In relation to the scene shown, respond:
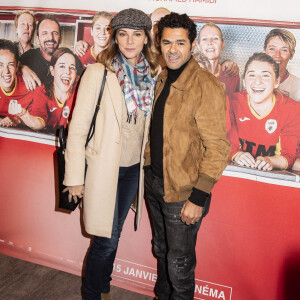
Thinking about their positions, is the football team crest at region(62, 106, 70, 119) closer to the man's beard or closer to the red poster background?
the red poster background

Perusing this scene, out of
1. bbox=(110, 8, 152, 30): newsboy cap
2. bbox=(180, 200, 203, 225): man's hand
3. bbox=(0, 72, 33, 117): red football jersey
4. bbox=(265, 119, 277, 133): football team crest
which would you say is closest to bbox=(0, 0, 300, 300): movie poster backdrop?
bbox=(0, 72, 33, 117): red football jersey

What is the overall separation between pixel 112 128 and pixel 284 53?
1202 millimetres

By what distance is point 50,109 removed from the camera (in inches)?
103

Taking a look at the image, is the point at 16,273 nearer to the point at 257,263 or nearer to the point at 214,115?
the point at 257,263

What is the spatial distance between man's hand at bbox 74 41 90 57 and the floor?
1.85 metres

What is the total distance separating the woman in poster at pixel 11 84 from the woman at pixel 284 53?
1.91 metres

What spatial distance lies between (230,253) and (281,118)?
104 centimetres

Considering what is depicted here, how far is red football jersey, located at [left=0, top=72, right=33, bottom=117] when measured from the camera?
2661mm

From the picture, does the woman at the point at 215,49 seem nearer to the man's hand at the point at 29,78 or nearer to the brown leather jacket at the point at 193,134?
the brown leather jacket at the point at 193,134

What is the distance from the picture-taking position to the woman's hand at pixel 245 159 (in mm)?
2143

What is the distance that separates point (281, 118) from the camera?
6.72 feet

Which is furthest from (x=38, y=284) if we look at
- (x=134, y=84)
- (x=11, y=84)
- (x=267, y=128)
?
(x=267, y=128)

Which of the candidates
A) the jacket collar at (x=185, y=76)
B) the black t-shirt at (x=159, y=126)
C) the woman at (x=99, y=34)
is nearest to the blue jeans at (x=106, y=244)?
the black t-shirt at (x=159, y=126)

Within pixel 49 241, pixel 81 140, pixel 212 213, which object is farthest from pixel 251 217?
pixel 49 241
